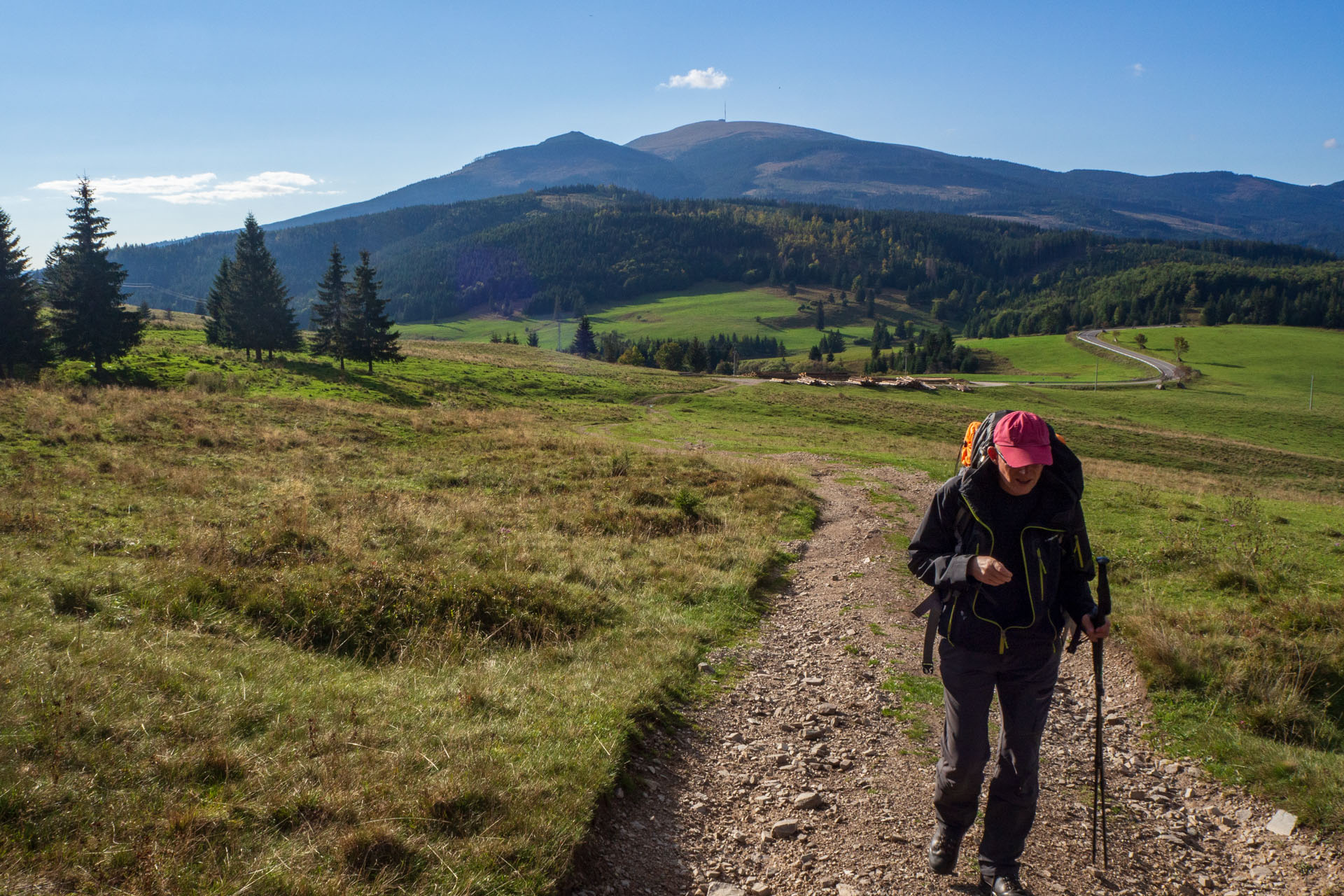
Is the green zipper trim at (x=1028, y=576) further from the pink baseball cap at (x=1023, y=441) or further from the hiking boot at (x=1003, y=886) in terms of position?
the hiking boot at (x=1003, y=886)

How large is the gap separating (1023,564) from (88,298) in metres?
57.5

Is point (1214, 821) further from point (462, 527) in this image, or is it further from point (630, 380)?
point (630, 380)

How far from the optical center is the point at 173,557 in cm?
905

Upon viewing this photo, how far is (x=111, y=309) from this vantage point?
45656 millimetres

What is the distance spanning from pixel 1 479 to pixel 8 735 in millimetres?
11839

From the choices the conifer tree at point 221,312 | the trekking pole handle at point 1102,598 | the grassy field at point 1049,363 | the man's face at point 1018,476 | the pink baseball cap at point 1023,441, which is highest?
the conifer tree at point 221,312

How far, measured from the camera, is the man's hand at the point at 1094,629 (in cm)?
468

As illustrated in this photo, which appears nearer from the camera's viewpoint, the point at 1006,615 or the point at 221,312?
the point at 1006,615

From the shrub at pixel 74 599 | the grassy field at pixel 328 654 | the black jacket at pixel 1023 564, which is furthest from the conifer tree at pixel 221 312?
the black jacket at pixel 1023 564

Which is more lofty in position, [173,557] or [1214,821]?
[173,557]

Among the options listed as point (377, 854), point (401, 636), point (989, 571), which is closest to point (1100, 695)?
point (989, 571)

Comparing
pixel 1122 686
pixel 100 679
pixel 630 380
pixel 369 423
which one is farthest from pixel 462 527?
pixel 630 380

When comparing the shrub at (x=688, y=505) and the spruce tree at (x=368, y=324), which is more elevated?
the spruce tree at (x=368, y=324)

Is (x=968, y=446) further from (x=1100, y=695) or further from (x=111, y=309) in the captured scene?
(x=111, y=309)
